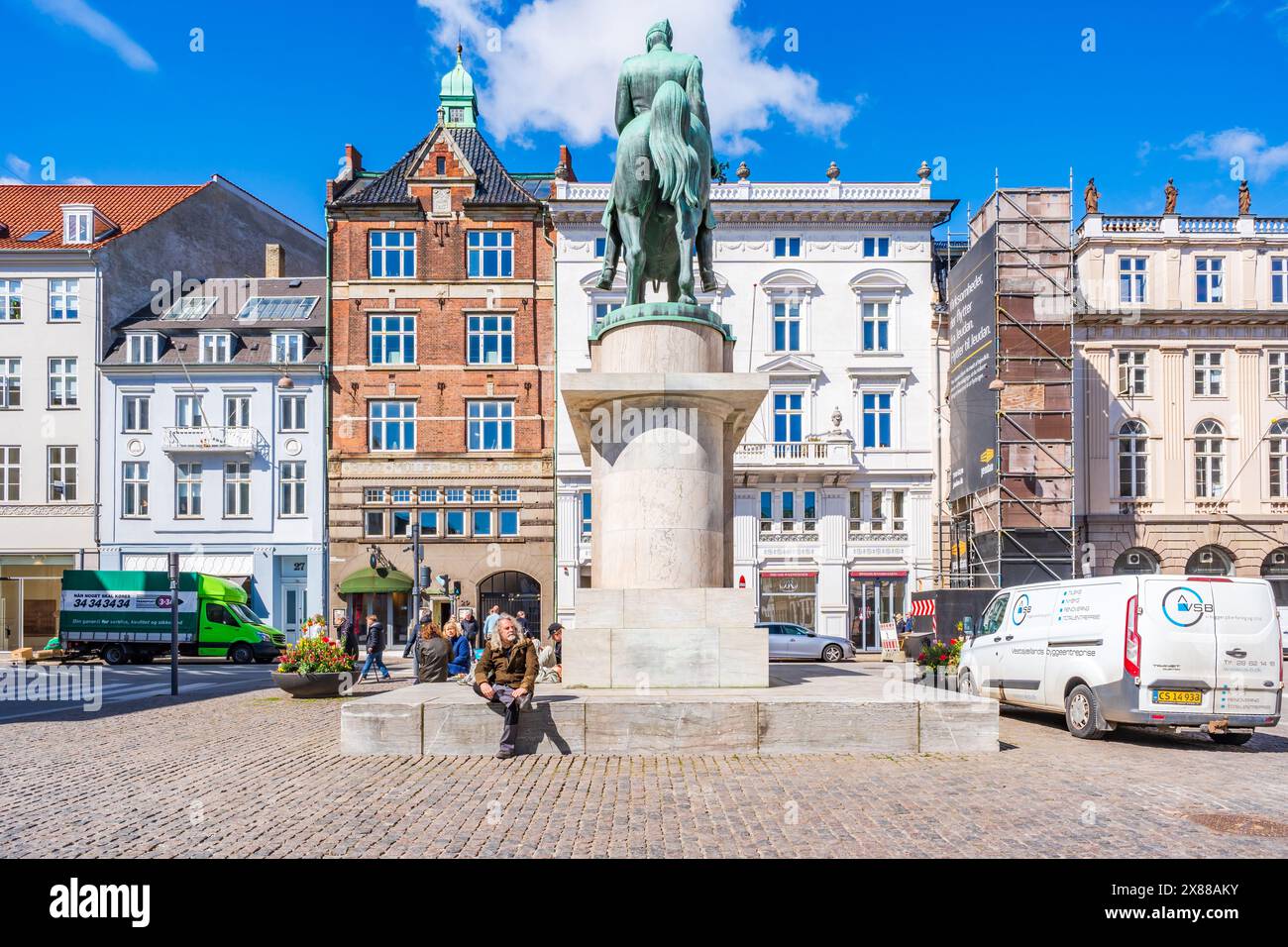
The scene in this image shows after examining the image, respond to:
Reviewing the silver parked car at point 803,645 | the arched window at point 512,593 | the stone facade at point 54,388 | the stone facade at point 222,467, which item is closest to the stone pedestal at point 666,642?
the silver parked car at point 803,645

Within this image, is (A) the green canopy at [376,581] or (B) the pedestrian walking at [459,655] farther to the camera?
(A) the green canopy at [376,581]

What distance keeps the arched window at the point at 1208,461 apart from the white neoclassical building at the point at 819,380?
10877 millimetres

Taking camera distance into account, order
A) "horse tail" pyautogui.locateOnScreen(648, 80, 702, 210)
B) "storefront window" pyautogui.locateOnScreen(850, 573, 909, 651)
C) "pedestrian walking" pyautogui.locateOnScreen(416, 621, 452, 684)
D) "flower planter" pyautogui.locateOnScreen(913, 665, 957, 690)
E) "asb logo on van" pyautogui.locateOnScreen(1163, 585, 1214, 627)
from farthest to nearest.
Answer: "storefront window" pyautogui.locateOnScreen(850, 573, 909, 651), "pedestrian walking" pyautogui.locateOnScreen(416, 621, 452, 684), "flower planter" pyautogui.locateOnScreen(913, 665, 957, 690), "horse tail" pyautogui.locateOnScreen(648, 80, 702, 210), "asb logo on van" pyautogui.locateOnScreen(1163, 585, 1214, 627)

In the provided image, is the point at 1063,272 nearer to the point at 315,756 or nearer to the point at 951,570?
the point at 951,570

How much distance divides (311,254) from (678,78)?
47.8 metres

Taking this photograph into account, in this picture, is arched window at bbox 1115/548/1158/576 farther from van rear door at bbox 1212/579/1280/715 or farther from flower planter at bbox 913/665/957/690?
van rear door at bbox 1212/579/1280/715

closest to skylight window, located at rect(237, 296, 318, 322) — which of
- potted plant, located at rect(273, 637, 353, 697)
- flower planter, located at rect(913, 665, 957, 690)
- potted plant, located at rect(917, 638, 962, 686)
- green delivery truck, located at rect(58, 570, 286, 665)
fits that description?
green delivery truck, located at rect(58, 570, 286, 665)

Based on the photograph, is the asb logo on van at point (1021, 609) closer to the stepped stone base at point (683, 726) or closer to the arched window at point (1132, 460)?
the stepped stone base at point (683, 726)

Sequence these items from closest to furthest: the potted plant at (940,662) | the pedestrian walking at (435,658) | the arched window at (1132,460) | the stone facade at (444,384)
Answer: the potted plant at (940,662) < the pedestrian walking at (435,658) < the stone facade at (444,384) < the arched window at (1132,460)

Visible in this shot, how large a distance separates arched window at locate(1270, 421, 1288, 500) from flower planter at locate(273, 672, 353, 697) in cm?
3736

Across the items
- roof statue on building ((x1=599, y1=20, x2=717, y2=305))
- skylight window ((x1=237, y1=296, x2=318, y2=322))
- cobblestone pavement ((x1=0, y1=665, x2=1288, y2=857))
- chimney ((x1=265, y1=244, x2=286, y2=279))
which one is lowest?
cobblestone pavement ((x1=0, y1=665, x2=1288, y2=857))

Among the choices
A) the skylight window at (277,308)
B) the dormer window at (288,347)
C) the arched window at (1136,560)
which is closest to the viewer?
the arched window at (1136,560)

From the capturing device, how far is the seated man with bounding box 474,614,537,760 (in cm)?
959

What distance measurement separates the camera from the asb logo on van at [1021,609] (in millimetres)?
14500
